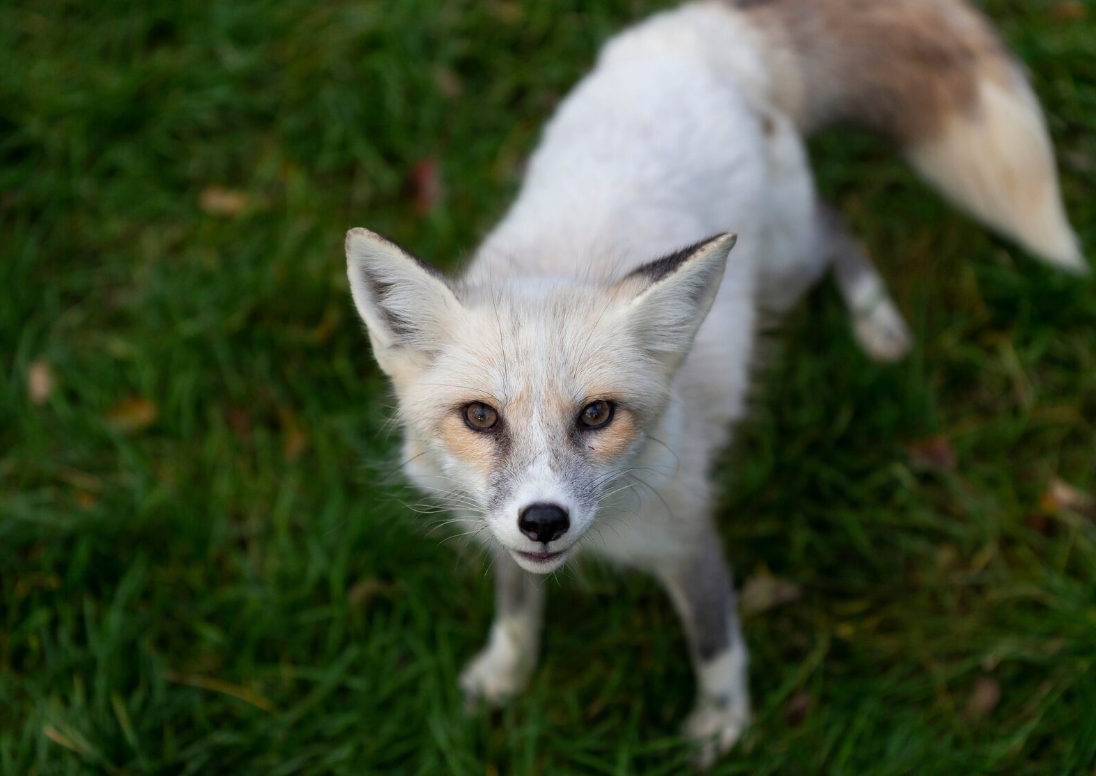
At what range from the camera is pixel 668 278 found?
98.5 inches

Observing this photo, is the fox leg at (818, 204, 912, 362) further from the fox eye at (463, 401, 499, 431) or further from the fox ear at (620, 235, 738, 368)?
the fox eye at (463, 401, 499, 431)

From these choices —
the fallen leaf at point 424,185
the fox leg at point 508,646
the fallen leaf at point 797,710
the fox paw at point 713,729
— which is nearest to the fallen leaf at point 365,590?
the fox leg at point 508,646

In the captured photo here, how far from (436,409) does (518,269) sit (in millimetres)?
724

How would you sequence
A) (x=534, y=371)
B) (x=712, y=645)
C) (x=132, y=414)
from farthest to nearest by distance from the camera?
(x=132, y=414) < (x=712, y=645) < (x=534, y=371)

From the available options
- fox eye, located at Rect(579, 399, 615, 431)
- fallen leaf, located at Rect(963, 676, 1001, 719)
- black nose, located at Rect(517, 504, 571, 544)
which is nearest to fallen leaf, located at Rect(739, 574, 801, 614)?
fallen leaf, located at Rect(963, 676, 1001, 719)

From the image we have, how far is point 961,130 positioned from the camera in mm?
3965

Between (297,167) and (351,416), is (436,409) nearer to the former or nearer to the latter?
(351,416)

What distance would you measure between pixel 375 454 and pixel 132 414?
118cm

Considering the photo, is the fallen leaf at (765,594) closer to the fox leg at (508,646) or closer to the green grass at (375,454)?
the green grass at (375,454)

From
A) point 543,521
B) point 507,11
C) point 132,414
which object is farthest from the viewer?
point 507,11

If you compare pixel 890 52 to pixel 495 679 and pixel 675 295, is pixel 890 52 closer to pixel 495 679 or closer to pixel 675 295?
pixel 675 295

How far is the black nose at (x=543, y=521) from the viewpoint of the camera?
2410 millimetres

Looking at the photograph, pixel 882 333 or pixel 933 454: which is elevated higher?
pixel 882 333

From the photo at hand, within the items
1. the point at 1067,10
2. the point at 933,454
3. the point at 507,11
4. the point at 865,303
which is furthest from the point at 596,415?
the point at 1067,10
